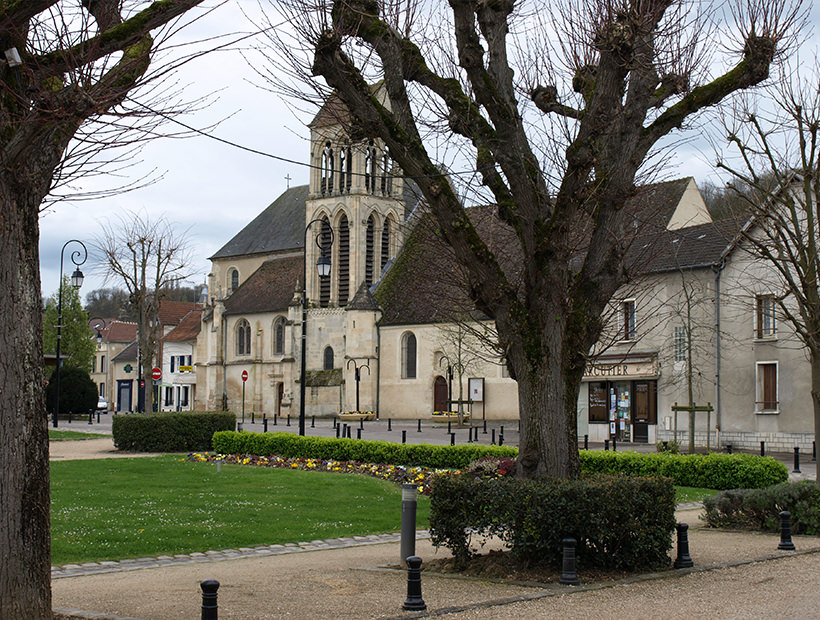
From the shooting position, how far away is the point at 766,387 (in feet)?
102

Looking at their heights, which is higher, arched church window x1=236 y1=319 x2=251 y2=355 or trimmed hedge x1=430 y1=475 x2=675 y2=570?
arched church window x1=236 y1=319 x2=251 y2=355

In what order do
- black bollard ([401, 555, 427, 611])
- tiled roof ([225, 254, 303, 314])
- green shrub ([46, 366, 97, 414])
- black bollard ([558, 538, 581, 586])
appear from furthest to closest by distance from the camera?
tiled roof ([225, 254, 303, 314]), green shrub ([46, 366, 97, 414]), black bollard ([558, 538, 581, 586]), black bollard ([401, 555, 427, 611])

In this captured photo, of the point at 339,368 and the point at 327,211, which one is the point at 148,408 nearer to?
the point at 339,368

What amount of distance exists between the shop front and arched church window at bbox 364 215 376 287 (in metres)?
26.5

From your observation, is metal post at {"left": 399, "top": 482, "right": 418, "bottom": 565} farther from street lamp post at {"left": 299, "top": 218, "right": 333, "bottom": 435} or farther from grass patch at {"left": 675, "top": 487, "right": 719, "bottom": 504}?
street lamp post at {"left": 299, "top": 218, "right": 333, "bottom": 435}

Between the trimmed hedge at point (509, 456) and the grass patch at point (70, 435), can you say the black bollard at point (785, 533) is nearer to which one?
the trimmed hedge at point (509, 456)

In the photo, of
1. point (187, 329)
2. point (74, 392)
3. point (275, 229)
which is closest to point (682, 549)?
point (74, 392)

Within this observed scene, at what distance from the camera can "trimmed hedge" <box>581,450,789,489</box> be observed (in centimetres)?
1931

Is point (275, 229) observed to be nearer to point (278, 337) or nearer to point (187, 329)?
point (278, 337)

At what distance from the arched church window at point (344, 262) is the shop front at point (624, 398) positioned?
27013 millimetres

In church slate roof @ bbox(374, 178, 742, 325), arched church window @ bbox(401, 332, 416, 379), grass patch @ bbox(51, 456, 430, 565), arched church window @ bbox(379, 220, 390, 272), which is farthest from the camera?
arched church window @ bbox(379, 220, 390, 272)

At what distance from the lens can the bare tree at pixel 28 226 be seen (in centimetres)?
675

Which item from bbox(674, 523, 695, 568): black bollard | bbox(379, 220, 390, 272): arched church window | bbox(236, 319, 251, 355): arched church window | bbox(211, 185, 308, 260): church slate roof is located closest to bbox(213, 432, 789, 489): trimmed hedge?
bbox(674, 523, 695, 568): black bollard

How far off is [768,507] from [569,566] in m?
5.88
